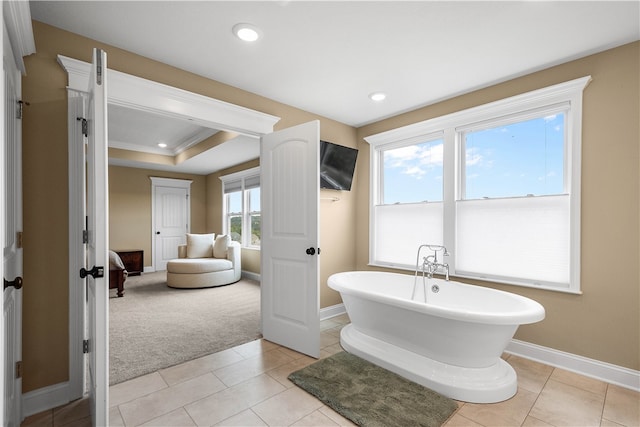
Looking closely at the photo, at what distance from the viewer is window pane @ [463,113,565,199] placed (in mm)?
2650

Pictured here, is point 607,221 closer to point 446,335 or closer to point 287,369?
point 446,335

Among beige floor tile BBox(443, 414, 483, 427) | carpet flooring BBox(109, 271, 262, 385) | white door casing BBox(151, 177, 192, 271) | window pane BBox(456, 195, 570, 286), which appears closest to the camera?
beige floor tile BBox(443, 414, 483, 427)

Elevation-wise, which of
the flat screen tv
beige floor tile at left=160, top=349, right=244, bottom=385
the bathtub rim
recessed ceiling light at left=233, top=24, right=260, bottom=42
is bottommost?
beige floor tile at left=160, top=349, right=244, bottom=385

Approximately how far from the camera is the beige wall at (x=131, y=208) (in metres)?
6.72

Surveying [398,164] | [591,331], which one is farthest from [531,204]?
[398,164]

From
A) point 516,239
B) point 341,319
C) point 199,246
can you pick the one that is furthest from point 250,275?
point 516,239

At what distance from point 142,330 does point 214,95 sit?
2.56 m

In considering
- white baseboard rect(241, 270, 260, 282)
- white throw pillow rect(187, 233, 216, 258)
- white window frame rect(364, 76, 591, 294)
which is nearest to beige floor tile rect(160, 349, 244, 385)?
white window frame rect(364, 76, 591, 294)

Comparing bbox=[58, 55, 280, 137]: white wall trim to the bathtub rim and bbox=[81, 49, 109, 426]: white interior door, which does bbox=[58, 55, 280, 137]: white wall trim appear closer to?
bbox=[81, 49, 109, 426]: white interior door

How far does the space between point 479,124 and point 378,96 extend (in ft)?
3.34

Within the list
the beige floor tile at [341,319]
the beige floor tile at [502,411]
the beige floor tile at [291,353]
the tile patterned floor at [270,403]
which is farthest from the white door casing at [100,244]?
the beige floor tile at [341,319]

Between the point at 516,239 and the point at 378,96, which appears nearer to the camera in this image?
the point at 516,239

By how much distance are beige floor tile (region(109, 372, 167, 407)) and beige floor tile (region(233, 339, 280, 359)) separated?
0.68 metres

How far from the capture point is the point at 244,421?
187 centimetres
